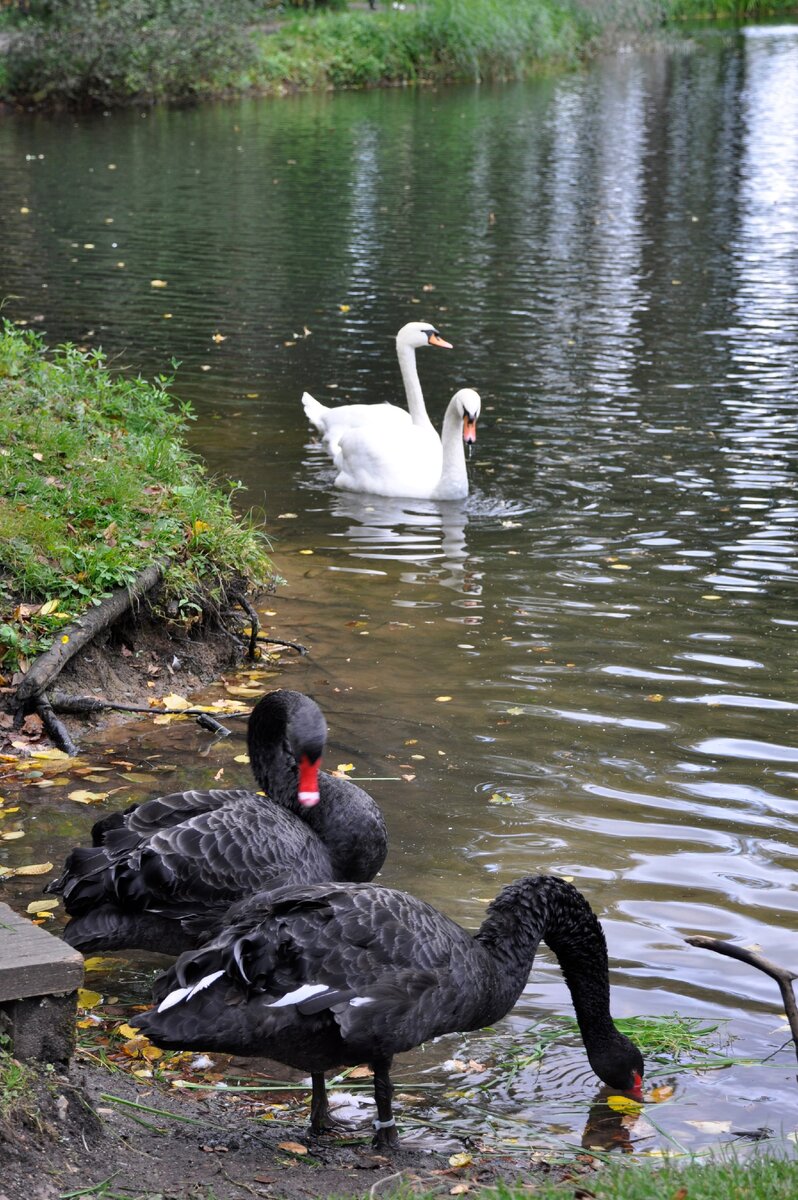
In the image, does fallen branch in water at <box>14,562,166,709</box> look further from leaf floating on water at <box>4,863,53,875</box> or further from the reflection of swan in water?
the reflection of swan in water

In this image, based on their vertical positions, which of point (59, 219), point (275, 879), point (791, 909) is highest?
point (59, 219)

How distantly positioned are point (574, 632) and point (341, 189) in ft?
61.9

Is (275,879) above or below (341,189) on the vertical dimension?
below

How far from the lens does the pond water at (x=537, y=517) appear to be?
5.45 meters

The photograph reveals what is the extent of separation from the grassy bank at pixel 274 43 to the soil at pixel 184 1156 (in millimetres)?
37542

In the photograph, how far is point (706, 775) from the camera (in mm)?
6355

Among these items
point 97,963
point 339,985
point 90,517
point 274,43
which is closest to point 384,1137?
point 339,985

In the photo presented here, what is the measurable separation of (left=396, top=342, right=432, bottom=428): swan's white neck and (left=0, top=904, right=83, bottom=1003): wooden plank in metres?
8.61

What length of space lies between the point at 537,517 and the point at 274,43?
3790cm

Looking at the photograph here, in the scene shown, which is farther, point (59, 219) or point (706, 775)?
point (59, 219)

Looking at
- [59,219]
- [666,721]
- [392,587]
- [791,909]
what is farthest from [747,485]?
[59,219]

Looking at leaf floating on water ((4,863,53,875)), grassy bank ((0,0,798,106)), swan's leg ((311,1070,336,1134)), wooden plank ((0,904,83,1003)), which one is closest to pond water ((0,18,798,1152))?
leaf floating on water ((4,863,53,875))

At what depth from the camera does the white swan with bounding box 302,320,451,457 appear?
466 inches

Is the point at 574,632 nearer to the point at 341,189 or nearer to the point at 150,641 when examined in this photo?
the point at 150,641
